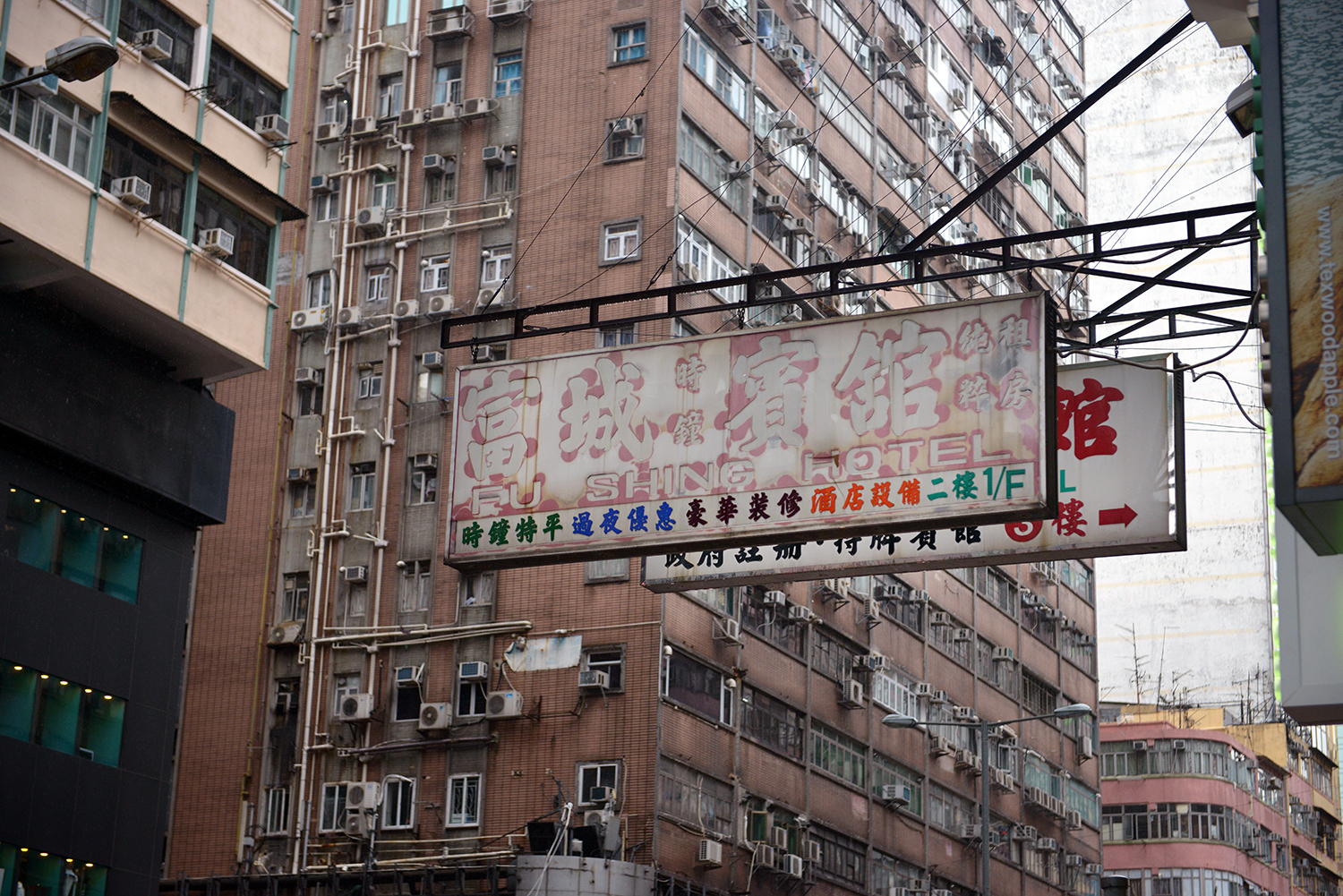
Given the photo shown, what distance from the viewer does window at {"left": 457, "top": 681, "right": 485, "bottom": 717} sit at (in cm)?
3309

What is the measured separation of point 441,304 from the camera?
35.4m

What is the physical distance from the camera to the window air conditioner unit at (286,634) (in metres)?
35.4

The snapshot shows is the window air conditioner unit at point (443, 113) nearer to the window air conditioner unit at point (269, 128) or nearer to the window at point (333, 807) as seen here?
the window air conditioner unit at point (269, 128)

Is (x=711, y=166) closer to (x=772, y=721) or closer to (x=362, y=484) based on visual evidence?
(x=362, y=484)

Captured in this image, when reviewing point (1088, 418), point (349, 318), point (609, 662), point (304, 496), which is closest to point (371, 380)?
point (349, 318)

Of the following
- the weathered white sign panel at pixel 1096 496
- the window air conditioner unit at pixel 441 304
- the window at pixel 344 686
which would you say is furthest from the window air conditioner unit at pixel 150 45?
the window at pixel 344 686

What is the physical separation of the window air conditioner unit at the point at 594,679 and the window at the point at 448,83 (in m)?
12.2

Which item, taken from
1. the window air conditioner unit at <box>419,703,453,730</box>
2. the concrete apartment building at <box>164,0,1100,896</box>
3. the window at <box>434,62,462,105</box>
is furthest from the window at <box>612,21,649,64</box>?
the window air conditioner unit at <box>419,703,453,730</box>

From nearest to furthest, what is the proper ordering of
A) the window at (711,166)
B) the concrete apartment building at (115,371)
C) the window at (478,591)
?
1. the concrete apartment building at (115,371)
2. the window at (478,591)
3. the window at (711,166)

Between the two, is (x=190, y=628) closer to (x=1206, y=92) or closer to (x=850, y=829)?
(x=850, y=829)

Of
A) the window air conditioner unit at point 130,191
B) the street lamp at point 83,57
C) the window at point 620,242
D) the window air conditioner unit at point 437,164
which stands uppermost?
the window air conditioner unit at point 437,164

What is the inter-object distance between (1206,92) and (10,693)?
6479cm

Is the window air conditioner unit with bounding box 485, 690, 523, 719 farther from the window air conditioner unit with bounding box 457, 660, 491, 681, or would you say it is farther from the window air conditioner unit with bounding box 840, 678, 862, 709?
the window air conditioner unit with bounding box 840, 678, 862, 709

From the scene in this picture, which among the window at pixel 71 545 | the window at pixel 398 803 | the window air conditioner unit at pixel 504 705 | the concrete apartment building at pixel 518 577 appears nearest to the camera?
the window at pixel 71 545
